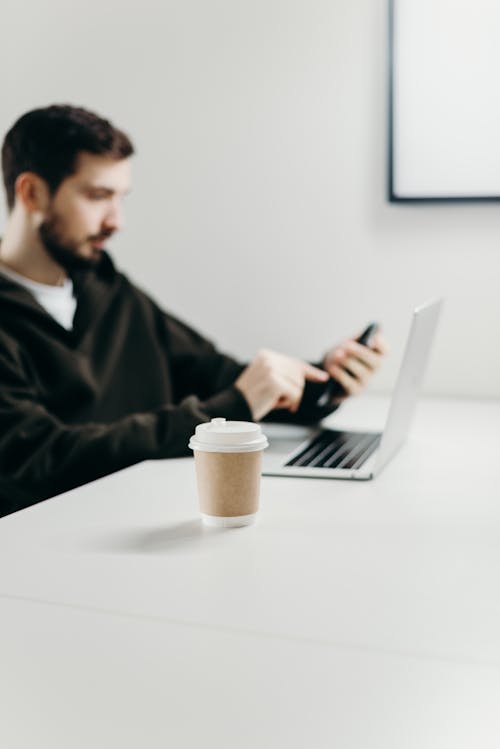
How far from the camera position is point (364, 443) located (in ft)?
5.13

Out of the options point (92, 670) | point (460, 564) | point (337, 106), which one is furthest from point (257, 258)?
point (92, 670)

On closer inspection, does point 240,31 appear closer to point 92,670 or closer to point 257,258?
point 257,258

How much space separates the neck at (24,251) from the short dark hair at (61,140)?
0.29ft

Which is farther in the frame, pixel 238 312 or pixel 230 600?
pixel 238 312

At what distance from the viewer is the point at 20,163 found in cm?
184

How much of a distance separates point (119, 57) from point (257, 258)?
589 millimetres

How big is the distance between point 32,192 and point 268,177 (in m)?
0.58

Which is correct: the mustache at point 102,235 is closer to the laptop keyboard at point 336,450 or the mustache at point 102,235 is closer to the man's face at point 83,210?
the man's face at point 83,210

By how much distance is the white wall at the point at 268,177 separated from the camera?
2.04 m

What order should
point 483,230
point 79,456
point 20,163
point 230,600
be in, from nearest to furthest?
point 230,600 < point 79,456 < point 20,163 < point 483,230

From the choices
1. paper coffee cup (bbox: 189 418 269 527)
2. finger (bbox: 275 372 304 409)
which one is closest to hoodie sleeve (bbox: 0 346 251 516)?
finger (bbox: 275 372 304 409)

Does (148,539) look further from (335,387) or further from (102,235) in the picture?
(102,235)

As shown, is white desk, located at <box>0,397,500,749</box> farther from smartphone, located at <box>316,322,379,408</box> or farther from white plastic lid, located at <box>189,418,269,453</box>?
smartphone, located at <box>316,322,379,408</box>

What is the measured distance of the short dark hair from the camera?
1.80 metres
